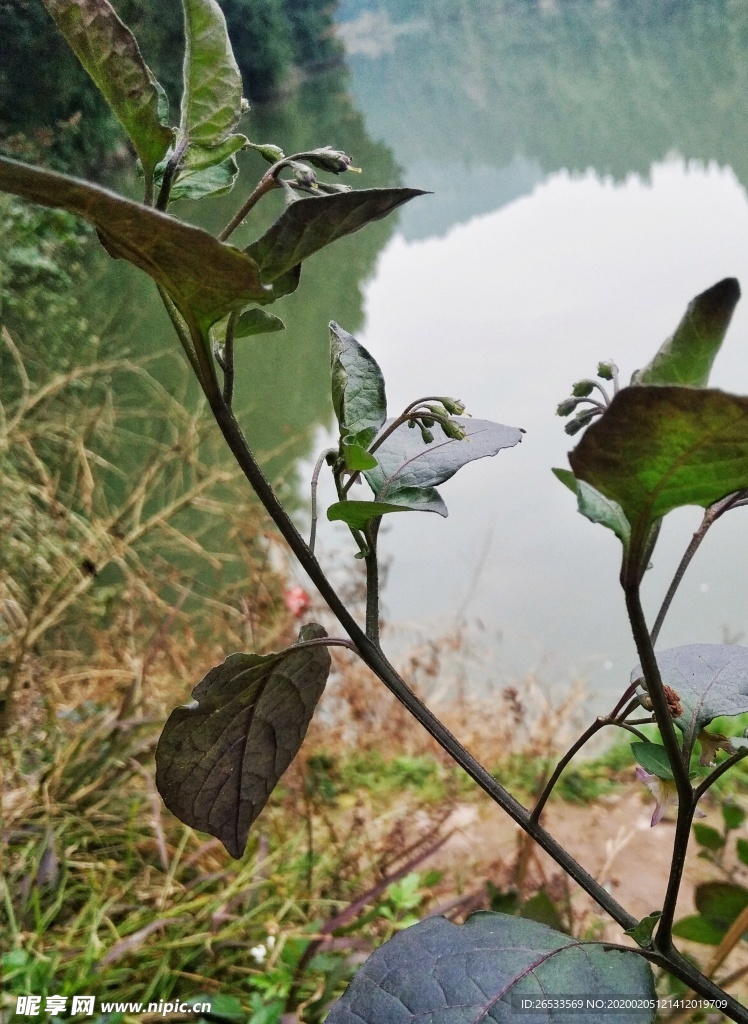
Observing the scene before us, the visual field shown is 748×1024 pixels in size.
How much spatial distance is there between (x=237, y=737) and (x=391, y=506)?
102mm

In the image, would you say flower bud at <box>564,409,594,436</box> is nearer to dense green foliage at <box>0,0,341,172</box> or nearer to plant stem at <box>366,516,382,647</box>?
plant stem at <box>366,516,382,647</box>

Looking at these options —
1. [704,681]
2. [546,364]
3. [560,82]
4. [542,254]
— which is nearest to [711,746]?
[704,681]

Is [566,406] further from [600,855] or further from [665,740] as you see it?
[600,855]

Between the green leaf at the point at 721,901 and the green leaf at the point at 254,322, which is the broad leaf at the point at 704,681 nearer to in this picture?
the green leaf at the point at 254,322

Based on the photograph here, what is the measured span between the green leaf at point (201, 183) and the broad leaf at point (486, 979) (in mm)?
228

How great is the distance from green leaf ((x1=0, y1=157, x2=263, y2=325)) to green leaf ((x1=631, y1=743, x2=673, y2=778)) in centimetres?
18

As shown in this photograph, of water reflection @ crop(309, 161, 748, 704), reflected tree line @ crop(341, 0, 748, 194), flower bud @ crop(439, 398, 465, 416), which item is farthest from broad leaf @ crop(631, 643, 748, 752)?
reflected tree line @ crop(341, 0, 748, 194)

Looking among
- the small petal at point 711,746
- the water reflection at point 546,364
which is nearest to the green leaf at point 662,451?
the small petal at point 711,746

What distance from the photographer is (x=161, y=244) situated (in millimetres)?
163

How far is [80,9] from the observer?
18cm

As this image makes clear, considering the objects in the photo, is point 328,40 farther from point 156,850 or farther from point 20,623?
point 156,850

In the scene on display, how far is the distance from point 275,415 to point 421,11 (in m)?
0.90

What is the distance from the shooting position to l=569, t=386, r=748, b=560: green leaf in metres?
0.14

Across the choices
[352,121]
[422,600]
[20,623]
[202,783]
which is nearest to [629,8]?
[352,121]
